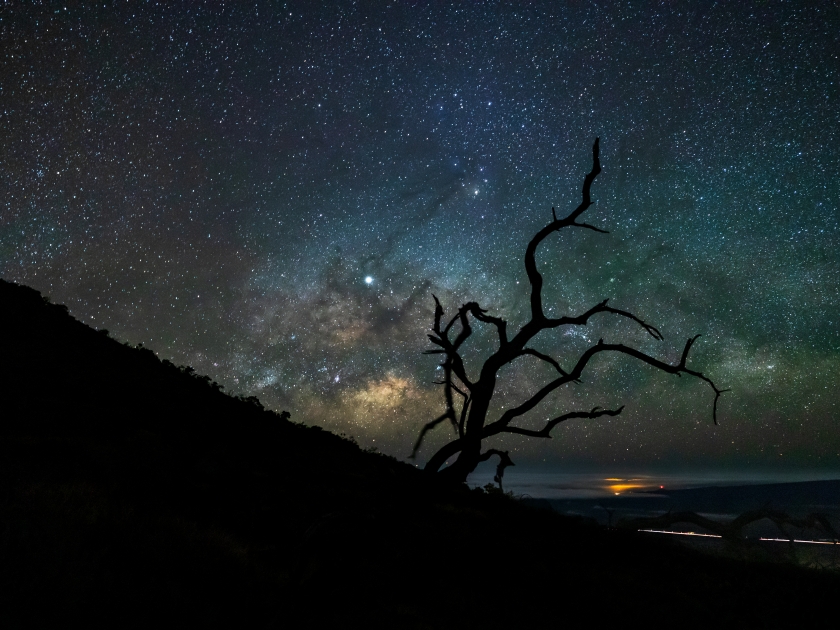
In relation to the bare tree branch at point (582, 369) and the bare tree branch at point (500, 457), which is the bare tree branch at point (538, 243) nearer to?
the bare tree branch at point (582, 369)

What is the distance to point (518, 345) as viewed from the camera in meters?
11.1

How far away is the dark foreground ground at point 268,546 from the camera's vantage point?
5.79m

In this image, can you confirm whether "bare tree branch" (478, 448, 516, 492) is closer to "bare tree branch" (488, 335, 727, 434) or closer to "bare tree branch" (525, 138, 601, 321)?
"bare tree branch" (488, 335, 727, 434)

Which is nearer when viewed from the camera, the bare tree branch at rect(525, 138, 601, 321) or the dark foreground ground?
the dark foreground ground

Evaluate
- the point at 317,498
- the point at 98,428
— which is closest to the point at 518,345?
the point at 317,498

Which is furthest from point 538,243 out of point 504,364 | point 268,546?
point 268,546

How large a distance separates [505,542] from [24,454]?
8.76 meters

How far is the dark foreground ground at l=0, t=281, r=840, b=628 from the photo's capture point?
579cm

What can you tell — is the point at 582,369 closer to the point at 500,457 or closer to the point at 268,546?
the point at 500,457

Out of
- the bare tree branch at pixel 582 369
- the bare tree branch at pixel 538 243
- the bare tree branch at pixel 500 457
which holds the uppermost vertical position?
the bare tree branch at pixel 538 243

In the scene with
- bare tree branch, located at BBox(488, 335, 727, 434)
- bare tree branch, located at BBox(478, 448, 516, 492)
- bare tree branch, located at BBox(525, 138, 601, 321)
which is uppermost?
bare tree branch, located at BBox(525, 138, 601, 321)

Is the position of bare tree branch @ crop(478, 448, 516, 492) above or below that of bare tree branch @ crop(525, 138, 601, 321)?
below

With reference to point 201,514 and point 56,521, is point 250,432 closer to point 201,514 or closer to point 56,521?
point 201,514

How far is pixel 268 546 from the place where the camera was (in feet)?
26.6
